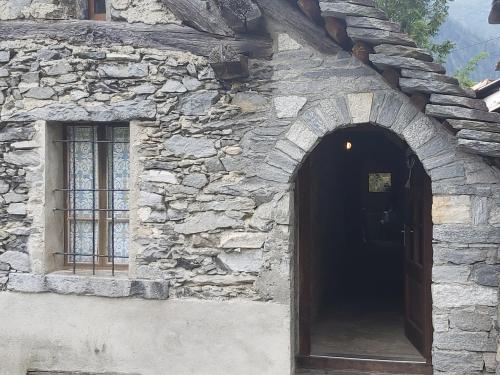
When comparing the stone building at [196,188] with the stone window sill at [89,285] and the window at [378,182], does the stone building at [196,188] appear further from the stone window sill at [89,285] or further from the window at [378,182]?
the window at [378,182]

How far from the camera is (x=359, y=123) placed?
4.51 meters

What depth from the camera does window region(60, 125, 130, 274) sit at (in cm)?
517

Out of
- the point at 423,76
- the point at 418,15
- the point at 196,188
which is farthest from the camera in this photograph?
the point at 418,15

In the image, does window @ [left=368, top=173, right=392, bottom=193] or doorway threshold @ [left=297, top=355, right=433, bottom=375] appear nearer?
doorway threshold @ [left=297, top=355, right=433, bottom=375]

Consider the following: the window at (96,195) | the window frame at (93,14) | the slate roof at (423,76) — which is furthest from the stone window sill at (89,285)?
the slate roof at (423,76)

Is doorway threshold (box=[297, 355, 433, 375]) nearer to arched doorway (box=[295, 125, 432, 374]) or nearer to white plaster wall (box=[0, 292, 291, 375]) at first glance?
arched doorway (box=[295, 125, 432, 374])

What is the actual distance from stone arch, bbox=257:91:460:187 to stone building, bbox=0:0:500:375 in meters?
0.01

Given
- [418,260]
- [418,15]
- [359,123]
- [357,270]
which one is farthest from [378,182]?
[359,123]

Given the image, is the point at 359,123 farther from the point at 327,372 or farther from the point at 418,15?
the point at 418,15

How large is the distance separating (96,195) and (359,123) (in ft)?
8.11

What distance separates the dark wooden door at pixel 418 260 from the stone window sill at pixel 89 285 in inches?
93.8

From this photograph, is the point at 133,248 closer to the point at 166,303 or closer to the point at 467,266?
the point at 166,303

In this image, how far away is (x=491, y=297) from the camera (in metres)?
4.22

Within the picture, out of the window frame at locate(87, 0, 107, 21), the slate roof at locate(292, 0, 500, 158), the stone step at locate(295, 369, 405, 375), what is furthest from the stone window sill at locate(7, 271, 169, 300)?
the slate roof at locate(292, 0, 500, 158)
